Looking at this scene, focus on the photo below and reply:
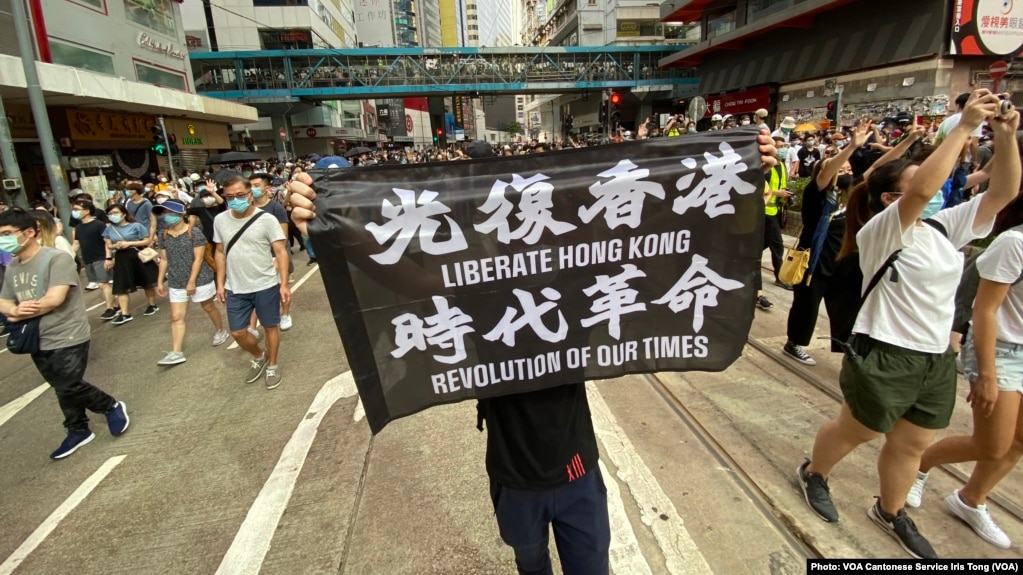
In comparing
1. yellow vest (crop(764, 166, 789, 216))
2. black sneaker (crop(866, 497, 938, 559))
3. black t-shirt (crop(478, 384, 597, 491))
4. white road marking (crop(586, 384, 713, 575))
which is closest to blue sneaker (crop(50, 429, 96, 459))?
black t-shirt (crop(478, 384, 597, 491))

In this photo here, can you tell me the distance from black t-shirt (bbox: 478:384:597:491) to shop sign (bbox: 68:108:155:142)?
21666 mm

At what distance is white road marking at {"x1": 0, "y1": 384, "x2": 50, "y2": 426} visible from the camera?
4.83 m

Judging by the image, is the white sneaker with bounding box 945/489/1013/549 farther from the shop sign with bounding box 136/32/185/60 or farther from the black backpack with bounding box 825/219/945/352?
the shop sign with bounding box 136/32/185/60

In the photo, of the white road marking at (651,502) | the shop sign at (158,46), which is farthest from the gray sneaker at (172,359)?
the shop sign at (158,46)

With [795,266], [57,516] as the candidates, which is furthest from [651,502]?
[57,516]

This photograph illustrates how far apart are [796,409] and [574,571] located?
9.07ft

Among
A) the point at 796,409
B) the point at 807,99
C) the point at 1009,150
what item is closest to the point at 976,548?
the point at 796,409

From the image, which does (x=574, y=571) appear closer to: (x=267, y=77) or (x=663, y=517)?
(x=663, y=517)

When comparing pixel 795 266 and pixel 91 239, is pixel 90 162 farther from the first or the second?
pixel 795 266

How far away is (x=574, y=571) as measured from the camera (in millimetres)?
1941

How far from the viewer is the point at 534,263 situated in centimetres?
189

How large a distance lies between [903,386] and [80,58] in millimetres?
24350

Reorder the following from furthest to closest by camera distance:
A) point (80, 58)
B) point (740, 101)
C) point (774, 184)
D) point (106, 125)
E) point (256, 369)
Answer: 1. point (740, 101)
2. point (106, 125)
3. point (80, 58)
4. point (774, 184)
5. point (256, 369)

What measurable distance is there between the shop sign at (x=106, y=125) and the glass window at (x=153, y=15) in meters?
4.04
